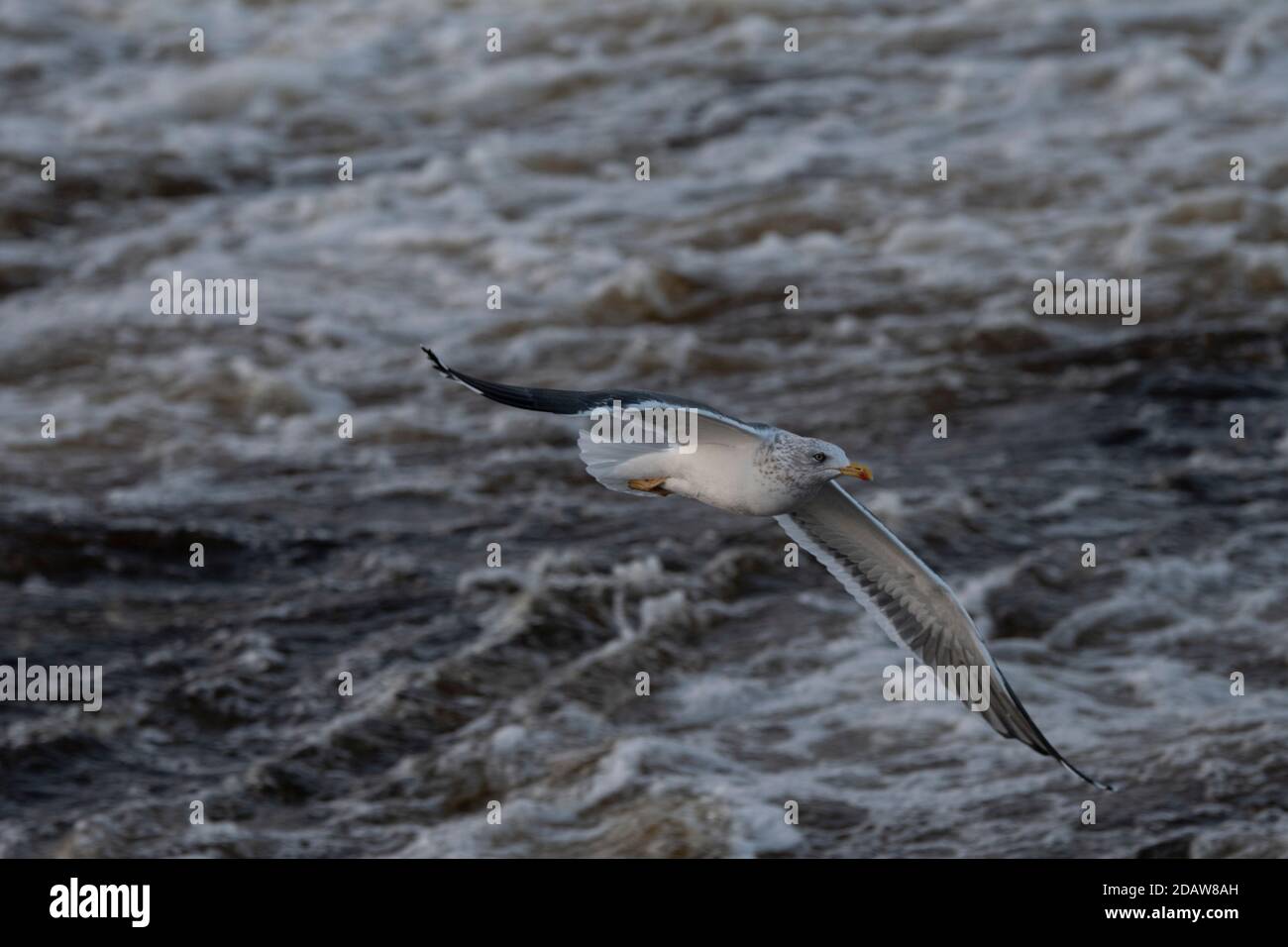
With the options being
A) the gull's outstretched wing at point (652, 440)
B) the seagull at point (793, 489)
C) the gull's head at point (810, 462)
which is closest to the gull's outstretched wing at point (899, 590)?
the seagull at point (793, 489)

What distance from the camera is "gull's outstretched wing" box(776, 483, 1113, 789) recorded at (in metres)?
7.70

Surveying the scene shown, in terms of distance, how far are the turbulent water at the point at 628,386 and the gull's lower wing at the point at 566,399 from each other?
112 inches

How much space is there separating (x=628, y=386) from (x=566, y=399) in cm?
721

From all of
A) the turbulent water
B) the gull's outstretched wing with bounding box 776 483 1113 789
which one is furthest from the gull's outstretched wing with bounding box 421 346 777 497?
the turbulent water

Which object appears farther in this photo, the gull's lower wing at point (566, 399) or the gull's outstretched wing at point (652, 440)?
the gull's outstretched wing at point (652, 440)

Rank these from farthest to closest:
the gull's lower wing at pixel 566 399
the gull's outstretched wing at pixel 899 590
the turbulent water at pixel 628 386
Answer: the turbulent water at pixel 628 386
the gull's outstretched wing at pixel 899 590
the gull's lower wing at pixel 566 399

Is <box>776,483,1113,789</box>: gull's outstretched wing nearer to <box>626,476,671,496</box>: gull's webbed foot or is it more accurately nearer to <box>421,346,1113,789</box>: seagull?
<box>421,346,1113,789</box>: seagull

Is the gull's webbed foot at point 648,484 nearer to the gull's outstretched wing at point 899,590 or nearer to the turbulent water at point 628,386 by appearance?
the gull's outstretched wing at point 899,590

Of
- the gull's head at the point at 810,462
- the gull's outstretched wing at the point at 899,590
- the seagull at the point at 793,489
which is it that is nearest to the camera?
the seagull at the point at 793,489

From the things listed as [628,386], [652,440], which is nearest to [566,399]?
[652,440]

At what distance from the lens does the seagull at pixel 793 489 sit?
6.50 m

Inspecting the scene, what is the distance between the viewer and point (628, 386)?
1347 cm
